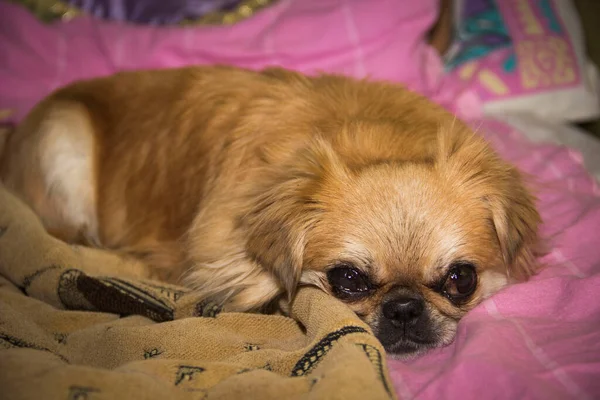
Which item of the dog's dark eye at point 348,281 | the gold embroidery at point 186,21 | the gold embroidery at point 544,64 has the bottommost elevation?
the gold embroidery at point 544,64

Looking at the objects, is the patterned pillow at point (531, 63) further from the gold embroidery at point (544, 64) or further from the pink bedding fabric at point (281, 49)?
the pink bedding fabric at point (281, 49)

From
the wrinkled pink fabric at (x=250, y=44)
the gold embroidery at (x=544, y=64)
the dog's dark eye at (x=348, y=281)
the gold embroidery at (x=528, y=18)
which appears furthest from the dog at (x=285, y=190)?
the gold embroidery at (x=528, y=18)

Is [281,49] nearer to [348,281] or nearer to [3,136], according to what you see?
[3,136]

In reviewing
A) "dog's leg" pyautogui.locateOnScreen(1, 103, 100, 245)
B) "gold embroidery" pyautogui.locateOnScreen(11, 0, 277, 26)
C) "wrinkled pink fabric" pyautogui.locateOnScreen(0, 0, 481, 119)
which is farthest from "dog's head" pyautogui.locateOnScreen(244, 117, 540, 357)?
"gold embroidery" pyautogui.locateOnScreen(11, 0, 277, 26)

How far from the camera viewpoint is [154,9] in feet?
12.6

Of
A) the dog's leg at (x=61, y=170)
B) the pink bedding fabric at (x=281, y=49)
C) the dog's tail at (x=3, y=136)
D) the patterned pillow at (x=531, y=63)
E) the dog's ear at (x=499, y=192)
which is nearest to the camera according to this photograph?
the dog's ear at (x=499, y=192)

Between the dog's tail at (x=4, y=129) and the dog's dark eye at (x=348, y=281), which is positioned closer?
the dog's dark eye at (x=348, y=281)

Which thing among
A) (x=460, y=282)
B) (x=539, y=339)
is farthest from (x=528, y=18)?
(x=539, y=339)

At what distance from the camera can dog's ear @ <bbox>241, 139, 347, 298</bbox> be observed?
2070mm

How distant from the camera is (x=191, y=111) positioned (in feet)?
8.95

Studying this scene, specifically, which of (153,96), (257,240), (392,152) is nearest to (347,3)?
(153,96)

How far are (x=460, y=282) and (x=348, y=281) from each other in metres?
0.36

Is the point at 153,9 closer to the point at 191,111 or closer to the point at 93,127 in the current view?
the point at 93,127

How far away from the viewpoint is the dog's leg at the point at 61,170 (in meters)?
2.92
